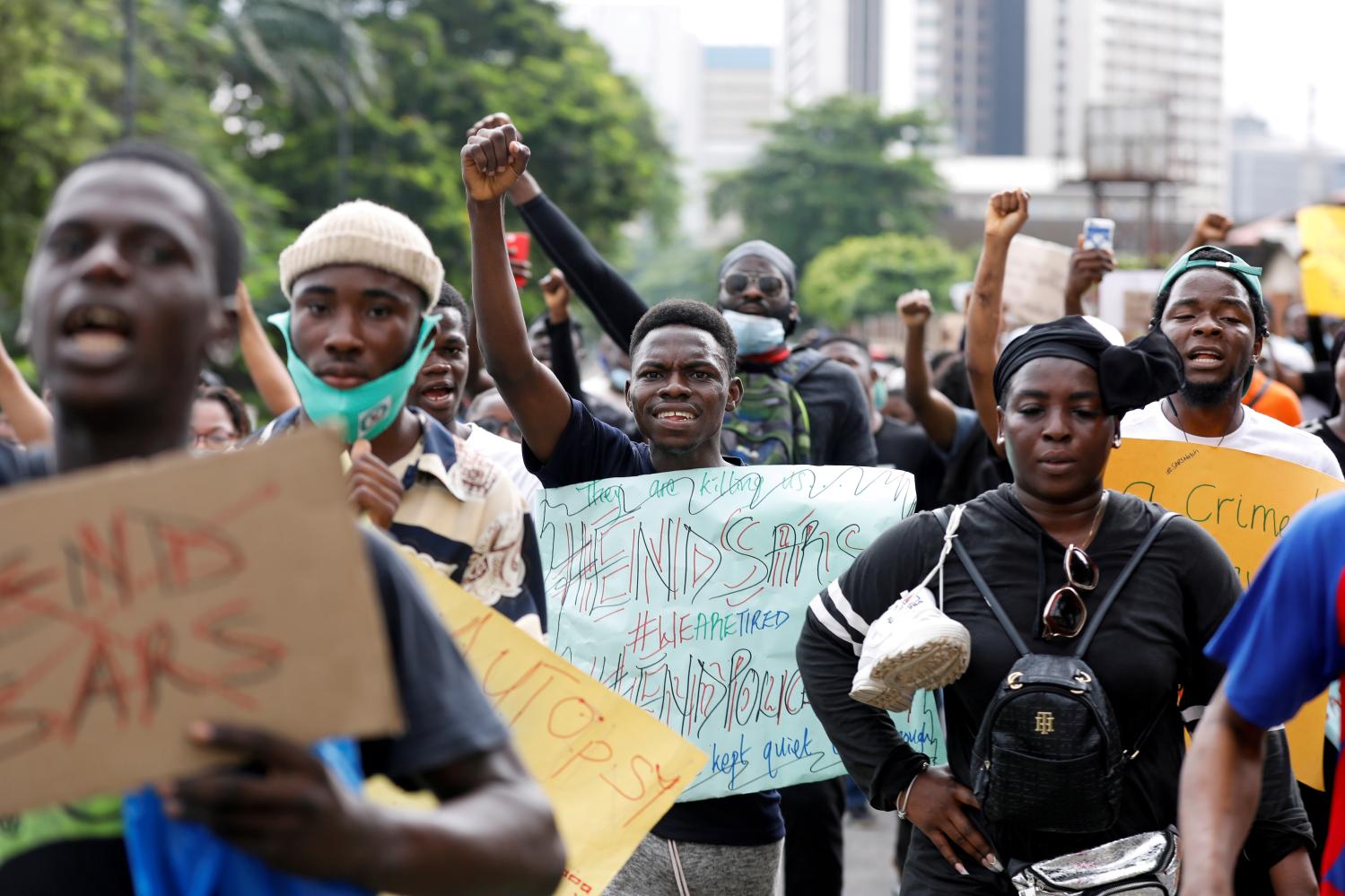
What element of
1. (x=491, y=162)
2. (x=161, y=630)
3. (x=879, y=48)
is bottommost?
(x=161, y=630)

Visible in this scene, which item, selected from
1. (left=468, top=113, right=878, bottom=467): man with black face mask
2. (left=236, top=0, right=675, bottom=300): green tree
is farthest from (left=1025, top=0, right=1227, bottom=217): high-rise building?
(left=468, top=113, right=878, bottom=467): man with black face mask

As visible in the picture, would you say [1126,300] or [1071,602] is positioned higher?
[1126,300]

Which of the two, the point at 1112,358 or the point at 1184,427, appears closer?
the point at 1112,358

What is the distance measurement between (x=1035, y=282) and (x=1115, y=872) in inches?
183

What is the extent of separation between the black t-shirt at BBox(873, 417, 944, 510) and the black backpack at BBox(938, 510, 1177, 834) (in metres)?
4.08

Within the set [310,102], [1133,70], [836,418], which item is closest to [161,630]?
[836,418]

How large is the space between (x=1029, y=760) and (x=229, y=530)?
6.90 feet

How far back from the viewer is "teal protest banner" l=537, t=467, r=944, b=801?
4441mm

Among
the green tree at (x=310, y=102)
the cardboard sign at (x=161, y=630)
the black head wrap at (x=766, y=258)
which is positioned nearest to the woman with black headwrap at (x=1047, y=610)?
the cardboard sign at (x=161, y=630)

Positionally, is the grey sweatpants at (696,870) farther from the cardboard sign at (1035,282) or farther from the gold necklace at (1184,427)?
the cardboard sign at (1035,282)

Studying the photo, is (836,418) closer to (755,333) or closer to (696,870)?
(755,333)

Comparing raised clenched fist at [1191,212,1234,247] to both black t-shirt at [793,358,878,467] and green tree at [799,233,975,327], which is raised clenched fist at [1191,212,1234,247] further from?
green tree at [799,233,975,327]

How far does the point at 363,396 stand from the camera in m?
2.80

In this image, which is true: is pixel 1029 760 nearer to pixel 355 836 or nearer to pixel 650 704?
pixel 650 704
